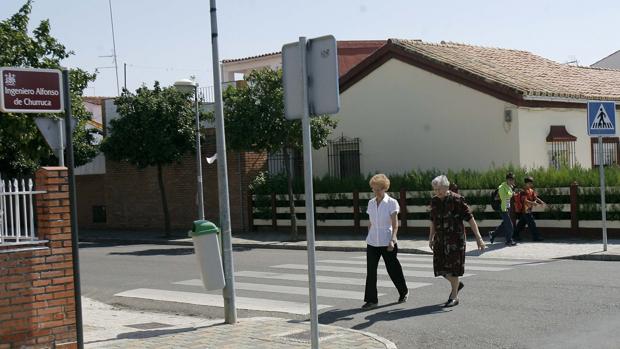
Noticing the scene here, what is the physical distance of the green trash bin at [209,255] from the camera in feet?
30.6

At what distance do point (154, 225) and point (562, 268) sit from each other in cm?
1950

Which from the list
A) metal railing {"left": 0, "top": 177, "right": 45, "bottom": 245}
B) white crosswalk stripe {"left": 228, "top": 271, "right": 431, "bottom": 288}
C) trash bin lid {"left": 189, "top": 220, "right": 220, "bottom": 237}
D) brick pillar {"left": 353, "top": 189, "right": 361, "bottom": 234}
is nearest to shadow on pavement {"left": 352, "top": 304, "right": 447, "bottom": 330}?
white crosswalk stripe {"left": 228, "top": 271, "right": 431, "bottom": 288}

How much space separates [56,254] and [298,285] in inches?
228

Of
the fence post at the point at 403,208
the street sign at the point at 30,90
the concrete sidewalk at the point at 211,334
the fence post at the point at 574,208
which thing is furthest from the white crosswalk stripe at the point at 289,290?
the fence post at the point at 403,208

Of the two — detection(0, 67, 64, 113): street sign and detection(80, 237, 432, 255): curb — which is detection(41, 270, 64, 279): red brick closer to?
detection(0, 67, 64, 113): street sign

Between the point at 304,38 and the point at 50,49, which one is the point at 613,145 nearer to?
the point at 50,49

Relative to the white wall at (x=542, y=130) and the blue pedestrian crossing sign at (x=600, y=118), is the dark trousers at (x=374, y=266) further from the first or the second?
the white wall at (x=542, y=130)

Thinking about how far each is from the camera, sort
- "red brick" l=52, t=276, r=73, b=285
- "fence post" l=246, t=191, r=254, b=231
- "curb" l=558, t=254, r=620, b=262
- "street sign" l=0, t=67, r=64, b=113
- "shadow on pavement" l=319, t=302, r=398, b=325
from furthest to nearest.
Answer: "fence post" l=246, t=191, r=254, b=231 < "curb" l=558, t=254, r=620, b=262 < "shadow on pavement" l=319, t=302, r=398, b=325 < "red brick" l=52, t=276, r=73, b=285 < "street sign" l=0, t=67, r=64, b=113

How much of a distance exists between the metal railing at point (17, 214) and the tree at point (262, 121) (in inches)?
540

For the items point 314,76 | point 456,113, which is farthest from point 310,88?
point 456,113

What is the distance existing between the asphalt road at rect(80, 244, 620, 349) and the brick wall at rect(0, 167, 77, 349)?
309cm

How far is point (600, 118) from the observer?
50.8ft

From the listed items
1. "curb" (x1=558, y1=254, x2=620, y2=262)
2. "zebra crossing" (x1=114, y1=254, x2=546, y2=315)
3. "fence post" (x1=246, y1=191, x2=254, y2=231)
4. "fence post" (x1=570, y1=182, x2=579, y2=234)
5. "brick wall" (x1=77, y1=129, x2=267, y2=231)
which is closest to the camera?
"zebra crossing" (x1=114, y1=254, x2=546, y2=315)

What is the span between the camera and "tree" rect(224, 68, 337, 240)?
21797 millimetres
